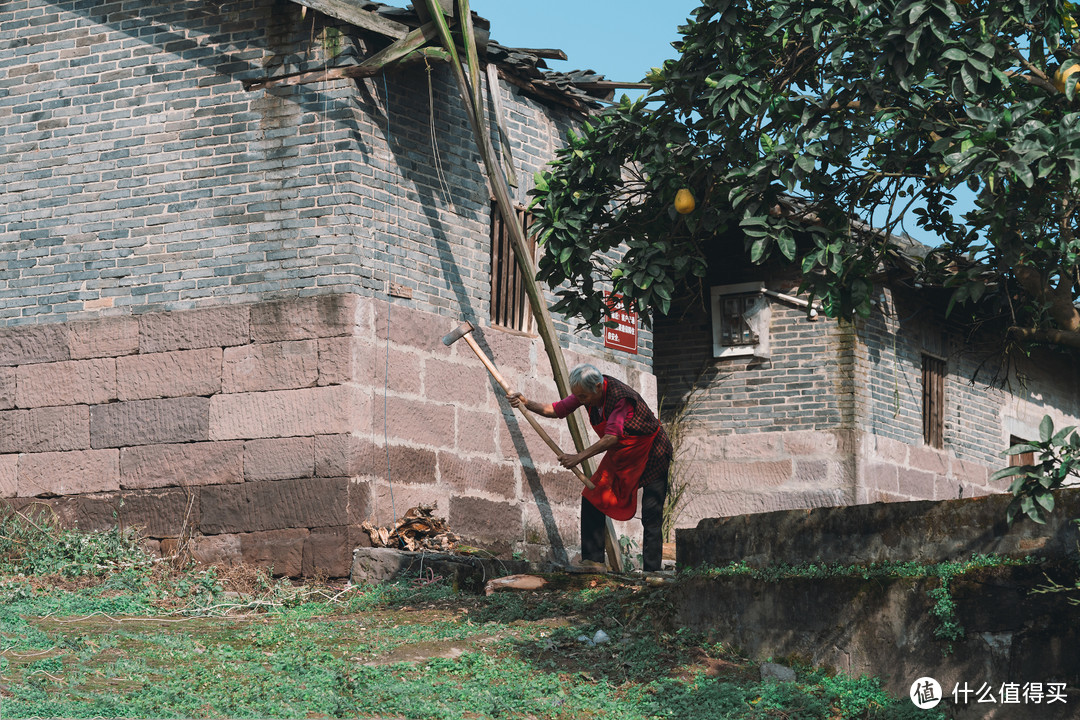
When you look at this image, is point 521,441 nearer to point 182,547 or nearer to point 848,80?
point 182,547

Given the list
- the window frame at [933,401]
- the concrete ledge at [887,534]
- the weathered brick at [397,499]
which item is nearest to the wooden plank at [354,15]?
the weathered brick at [397,499]

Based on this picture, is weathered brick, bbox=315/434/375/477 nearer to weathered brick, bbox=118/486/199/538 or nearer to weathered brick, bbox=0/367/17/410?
weathered brick, bbox=118/486/199/538

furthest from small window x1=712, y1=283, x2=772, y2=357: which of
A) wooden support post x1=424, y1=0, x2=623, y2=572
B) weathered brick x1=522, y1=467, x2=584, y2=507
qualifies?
wooden support post x1=424, y1=0, x2=623, y2=572

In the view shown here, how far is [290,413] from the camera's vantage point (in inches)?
361

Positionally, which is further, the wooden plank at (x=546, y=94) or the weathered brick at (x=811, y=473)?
the weathered brick at (x=811, y=473)

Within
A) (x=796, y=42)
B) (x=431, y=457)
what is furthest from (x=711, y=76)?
(x=431, y=457)

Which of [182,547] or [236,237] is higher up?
[236,237]

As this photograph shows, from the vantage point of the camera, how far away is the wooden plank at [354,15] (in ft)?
30.5

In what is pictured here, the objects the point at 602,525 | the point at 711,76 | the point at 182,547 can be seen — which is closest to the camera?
the point at 711,76

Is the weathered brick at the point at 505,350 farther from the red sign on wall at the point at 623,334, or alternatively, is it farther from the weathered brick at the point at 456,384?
the red sign on wall at the point at 623,334

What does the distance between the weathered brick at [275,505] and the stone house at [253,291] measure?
0.02m

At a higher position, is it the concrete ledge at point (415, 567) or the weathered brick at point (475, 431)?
the weathered brick at point (475, 431)

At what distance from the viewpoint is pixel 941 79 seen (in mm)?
5316

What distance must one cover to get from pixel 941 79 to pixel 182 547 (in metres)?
6.34
